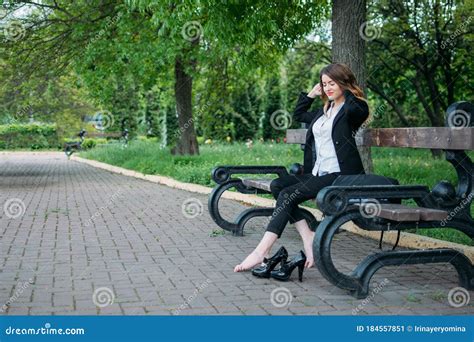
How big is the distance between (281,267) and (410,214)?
115cm

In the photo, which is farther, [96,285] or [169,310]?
[96,285]

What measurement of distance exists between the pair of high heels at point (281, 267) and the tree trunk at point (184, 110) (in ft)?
42.2

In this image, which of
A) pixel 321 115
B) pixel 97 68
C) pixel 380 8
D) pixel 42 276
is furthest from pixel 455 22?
pixel 42 276

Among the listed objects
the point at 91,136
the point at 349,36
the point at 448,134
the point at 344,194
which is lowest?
the point at 91,136

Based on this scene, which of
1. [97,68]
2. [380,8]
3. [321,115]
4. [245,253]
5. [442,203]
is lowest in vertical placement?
[245,253]

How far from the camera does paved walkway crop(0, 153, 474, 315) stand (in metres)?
4.24

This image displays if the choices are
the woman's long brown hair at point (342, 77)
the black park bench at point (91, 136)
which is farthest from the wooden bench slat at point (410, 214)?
the black park bench at point (91, 136)

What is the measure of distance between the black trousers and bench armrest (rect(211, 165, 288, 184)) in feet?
4.67

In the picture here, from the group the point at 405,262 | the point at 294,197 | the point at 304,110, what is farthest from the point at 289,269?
the point at 304,110

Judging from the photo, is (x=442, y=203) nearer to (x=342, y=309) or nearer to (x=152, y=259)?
(x=342, y=309)

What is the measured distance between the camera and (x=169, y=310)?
4133mm

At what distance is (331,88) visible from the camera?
5402mm

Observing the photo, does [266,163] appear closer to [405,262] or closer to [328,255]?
[405,262]

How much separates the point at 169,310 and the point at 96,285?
3.08ft
